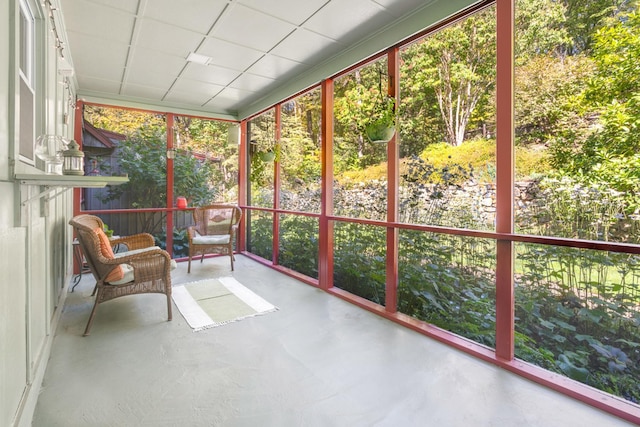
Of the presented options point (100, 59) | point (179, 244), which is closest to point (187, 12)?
point (100, 59)

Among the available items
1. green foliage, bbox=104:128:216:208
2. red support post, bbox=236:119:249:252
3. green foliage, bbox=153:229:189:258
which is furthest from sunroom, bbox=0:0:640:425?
red support post, bbox=236:119:249:252

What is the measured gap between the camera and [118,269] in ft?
9.10

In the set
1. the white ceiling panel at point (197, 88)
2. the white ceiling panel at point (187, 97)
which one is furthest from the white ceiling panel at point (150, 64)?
the white ceiling panel at point (187, 97)

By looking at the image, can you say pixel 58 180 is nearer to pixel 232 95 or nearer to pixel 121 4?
pixel 121 4

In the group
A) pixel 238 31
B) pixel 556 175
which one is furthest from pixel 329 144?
pixel 556 175

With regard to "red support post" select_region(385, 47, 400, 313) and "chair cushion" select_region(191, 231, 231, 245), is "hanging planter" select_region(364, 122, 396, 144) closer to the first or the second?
"red support post" select_region(385, 47, 400, 313)

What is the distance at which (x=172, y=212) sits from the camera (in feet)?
17.4

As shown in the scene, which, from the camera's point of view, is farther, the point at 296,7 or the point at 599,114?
the point at 296,7

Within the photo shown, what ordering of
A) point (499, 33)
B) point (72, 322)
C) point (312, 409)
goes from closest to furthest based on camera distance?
point (312, 409) < point (499, 33) < point (72, 322)

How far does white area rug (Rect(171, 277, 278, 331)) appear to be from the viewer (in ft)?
9.62

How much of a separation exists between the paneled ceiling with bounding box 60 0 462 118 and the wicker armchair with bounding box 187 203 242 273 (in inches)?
71.6

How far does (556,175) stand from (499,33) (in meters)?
1.00

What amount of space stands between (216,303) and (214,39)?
2.56 metres

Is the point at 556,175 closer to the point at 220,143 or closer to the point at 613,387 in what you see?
the point at 613,387
